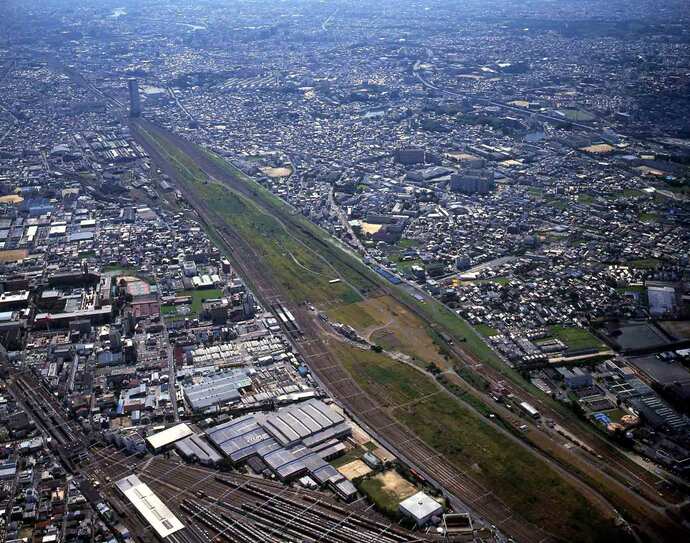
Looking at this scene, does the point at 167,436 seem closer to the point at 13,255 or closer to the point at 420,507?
the point at 420,507

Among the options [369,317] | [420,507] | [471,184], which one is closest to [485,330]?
[369,317]

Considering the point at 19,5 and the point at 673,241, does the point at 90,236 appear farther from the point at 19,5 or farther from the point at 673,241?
the point at 19,5

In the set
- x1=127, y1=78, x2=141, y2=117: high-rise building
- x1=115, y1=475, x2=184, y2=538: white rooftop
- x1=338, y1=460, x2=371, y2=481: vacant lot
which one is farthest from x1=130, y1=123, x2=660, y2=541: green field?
x1=127, y1=78, x2=141, y2=117: high-rise building

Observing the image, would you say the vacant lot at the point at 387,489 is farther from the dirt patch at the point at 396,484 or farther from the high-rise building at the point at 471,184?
the high-rise building at the point at 471,184

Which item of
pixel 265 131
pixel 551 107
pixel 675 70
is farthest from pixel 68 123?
pixel 675 70

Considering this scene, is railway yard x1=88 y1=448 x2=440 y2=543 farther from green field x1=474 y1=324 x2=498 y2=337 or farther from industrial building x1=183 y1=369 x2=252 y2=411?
green field x1=474 y1=324 x2=498 y2=337

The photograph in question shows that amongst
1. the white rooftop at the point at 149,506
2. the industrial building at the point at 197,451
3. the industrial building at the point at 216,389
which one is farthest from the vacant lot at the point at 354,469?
the industrial building at the point at 216,389
